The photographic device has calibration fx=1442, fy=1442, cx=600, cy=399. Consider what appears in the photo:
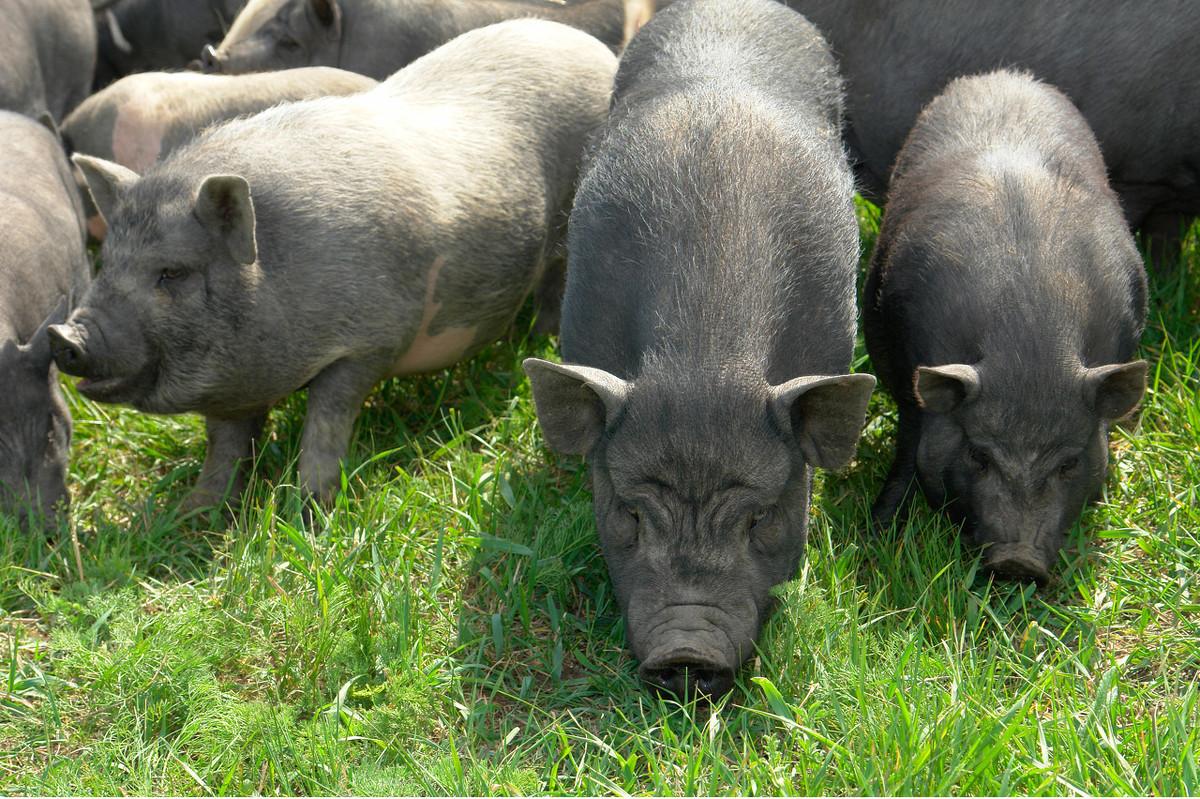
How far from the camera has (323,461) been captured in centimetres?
526

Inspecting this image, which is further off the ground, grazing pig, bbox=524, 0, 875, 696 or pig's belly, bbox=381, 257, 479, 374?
grazing pig, bbox=524, 0, 875, 696

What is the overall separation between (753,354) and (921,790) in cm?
127

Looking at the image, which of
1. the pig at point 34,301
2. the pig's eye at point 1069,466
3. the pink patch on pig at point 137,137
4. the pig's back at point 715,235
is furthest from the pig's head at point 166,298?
the pig's eye at point 1069,466

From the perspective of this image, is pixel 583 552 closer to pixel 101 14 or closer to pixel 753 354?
pixel 753 354

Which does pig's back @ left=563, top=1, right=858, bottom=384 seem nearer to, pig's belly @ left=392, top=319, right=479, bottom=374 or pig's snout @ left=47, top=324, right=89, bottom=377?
pig's belly @ left=392, top=319, right=479, bottom=374

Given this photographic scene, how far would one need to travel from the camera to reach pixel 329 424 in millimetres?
5281

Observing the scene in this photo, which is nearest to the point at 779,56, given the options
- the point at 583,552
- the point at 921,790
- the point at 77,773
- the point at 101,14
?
the point at 583,552

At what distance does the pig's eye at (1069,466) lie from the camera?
4574mm

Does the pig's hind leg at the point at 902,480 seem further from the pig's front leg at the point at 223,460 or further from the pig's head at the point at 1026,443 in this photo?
the pig's front leg at the point at 223,460

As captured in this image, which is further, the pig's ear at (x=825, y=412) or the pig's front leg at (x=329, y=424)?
the pig's front leg at (x=329, y=424)

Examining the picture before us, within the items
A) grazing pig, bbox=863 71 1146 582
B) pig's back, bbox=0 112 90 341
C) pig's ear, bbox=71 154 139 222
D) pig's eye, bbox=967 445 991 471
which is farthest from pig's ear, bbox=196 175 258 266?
pig's eye, bbox=967 445 991 471

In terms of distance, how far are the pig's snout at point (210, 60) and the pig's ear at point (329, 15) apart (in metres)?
0.55

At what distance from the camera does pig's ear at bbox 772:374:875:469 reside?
399cm

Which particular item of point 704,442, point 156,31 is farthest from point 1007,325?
point 156,31
